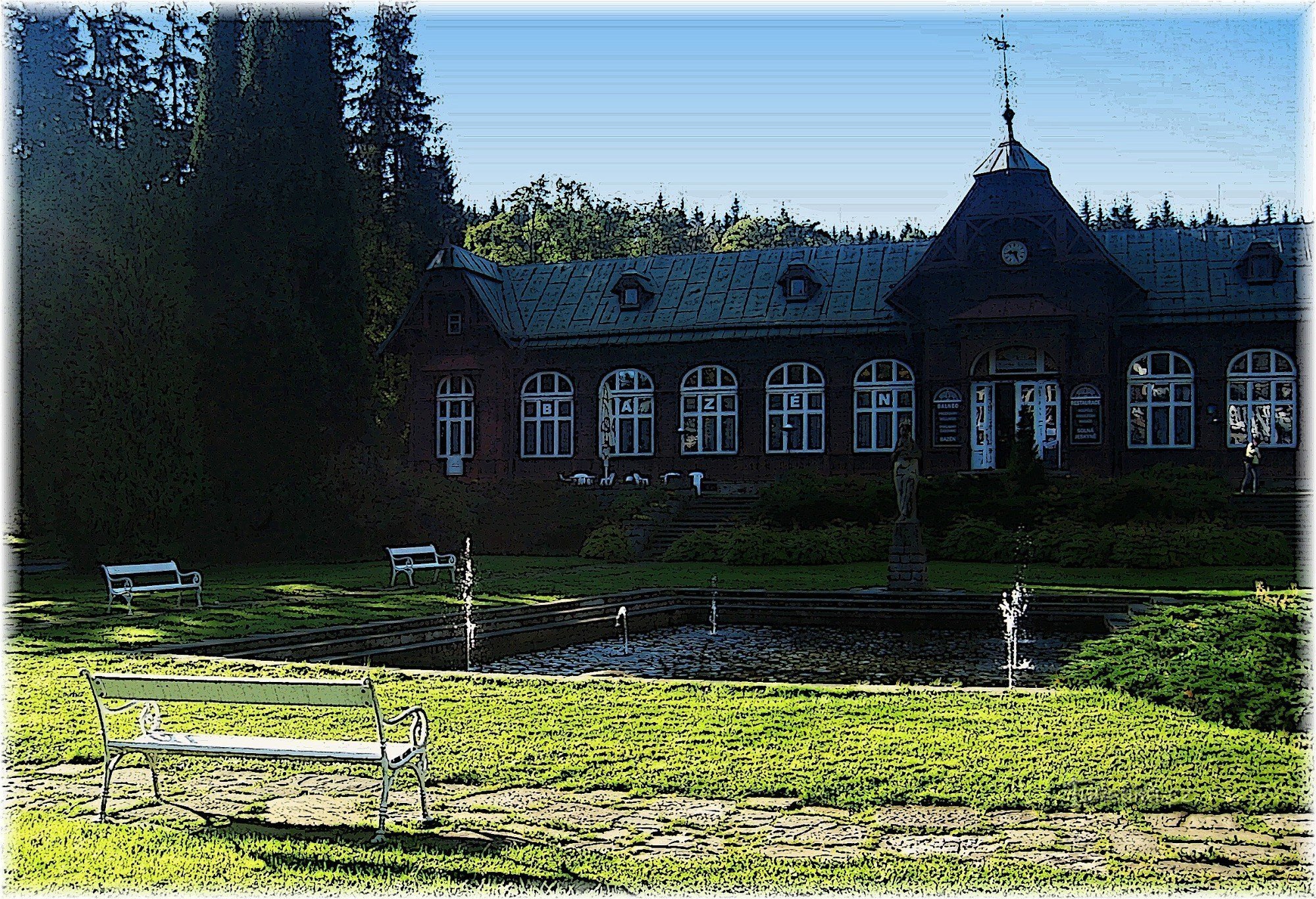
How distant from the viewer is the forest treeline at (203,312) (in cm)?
2317

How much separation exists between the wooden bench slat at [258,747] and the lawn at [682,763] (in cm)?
38

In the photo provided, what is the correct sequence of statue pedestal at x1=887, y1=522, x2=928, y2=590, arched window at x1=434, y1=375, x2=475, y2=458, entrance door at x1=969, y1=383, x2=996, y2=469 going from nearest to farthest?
statue pedestal at x1=887, y1=522, x2=928, y2=590 → entrance door at x1=969, y1=383, x2=996, y2=469 → arched window at x1=434, y1=375, x2=475, y2=458

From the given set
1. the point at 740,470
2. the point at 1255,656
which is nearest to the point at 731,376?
the point at 740,470

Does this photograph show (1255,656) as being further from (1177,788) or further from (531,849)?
(531,849)

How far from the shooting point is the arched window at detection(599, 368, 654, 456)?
3519cm

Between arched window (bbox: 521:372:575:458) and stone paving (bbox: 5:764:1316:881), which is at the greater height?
arched window (bbox: 521:372:575:458)

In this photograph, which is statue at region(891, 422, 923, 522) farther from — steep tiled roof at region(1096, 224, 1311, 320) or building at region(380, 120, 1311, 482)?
steep tiled roof at region(1096, 224, 1311, 320)

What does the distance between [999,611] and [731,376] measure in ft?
59.9

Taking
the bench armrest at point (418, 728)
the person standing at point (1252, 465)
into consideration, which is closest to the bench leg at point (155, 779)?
the bench armrest at point (418, 728)

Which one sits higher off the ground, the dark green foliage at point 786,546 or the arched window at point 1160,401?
the arched window at point 1160,401

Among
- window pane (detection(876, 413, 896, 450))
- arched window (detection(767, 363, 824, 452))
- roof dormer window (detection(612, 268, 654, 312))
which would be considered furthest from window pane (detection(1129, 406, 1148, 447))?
roof dormer window (detection(612, 268, 654, 312))

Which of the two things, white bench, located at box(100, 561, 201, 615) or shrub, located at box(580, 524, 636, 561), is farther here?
shrub, located at box(580, 524, 636, 561)

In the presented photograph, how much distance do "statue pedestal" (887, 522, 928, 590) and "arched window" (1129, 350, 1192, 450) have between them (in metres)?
14.6

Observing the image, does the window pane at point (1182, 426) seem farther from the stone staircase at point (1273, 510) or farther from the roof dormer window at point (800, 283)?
the roof dormer window at point (800, 283)
